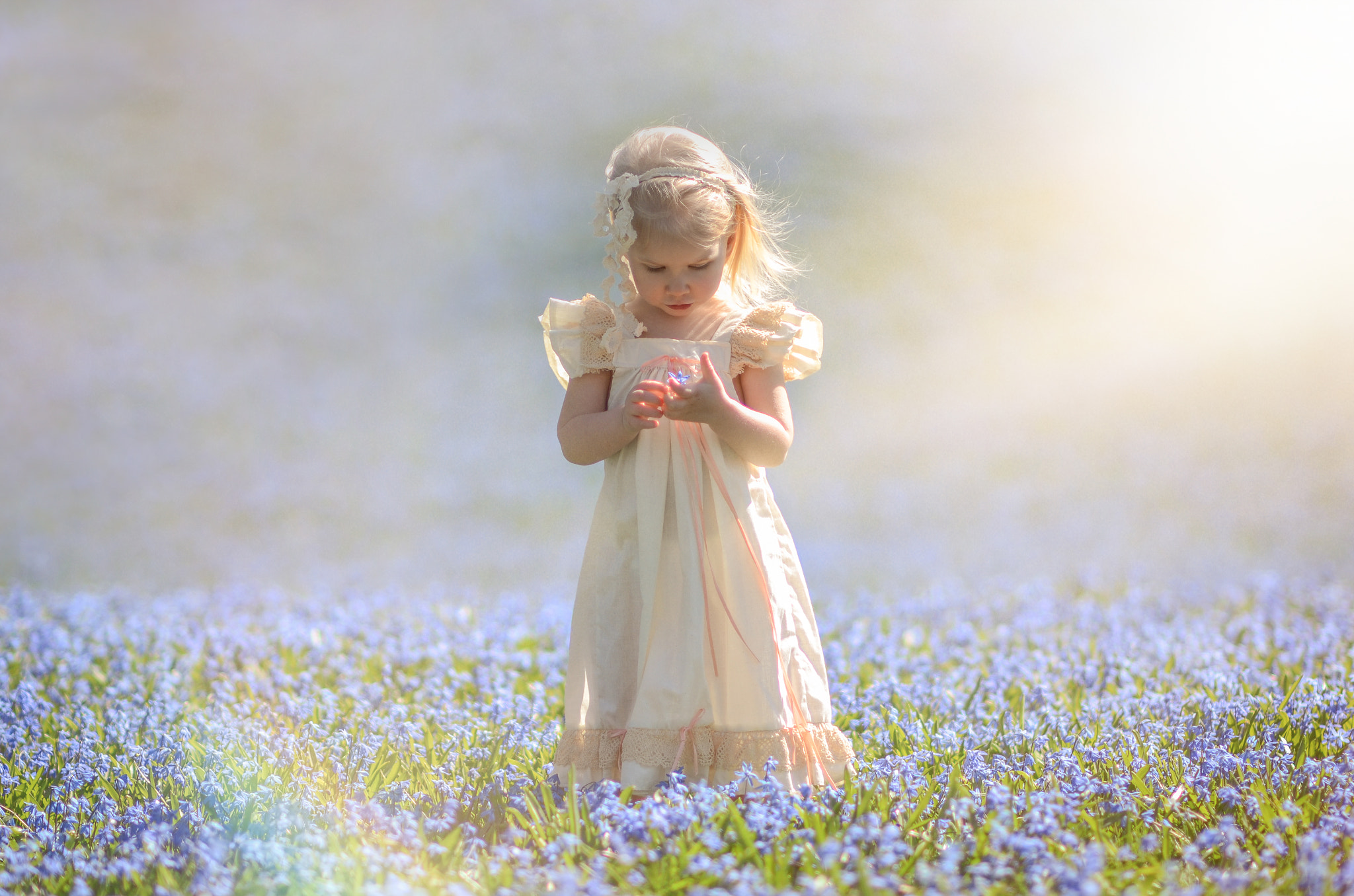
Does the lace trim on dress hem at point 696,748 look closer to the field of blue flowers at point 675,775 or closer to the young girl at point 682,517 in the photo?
the young girl at point 682,517

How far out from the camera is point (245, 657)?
450cm

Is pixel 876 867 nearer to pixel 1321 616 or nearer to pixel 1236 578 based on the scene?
pixel 1321 616

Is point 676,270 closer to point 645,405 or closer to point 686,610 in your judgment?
point 645,405

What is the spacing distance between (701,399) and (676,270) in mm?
367

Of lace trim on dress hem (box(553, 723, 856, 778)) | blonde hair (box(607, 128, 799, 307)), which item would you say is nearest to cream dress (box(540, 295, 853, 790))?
lace trim on dress hem (box(553, 723, 856, 778))

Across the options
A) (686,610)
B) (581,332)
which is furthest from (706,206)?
(686,610)

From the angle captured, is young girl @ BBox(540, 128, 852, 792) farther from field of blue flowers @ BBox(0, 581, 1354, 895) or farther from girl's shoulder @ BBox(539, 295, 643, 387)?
field of blue flowers @ BBox(0, 581, 1354, 895)

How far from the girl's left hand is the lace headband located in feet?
1.12

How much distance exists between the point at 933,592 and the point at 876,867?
388 cm

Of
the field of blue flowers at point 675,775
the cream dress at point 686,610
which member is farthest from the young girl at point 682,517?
the field of blue flowers at point 675,775

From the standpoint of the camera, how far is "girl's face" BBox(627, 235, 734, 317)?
2.64 m

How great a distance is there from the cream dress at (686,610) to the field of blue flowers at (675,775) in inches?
6.1

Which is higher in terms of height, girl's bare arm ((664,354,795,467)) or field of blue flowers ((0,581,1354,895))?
girl's bare arm ((664,354,795,467))

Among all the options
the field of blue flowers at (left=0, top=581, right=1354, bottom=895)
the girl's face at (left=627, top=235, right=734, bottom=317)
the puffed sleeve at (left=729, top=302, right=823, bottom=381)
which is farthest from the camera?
the puffed sleeve at (left=729, top=302, right=823, bottom=381)
